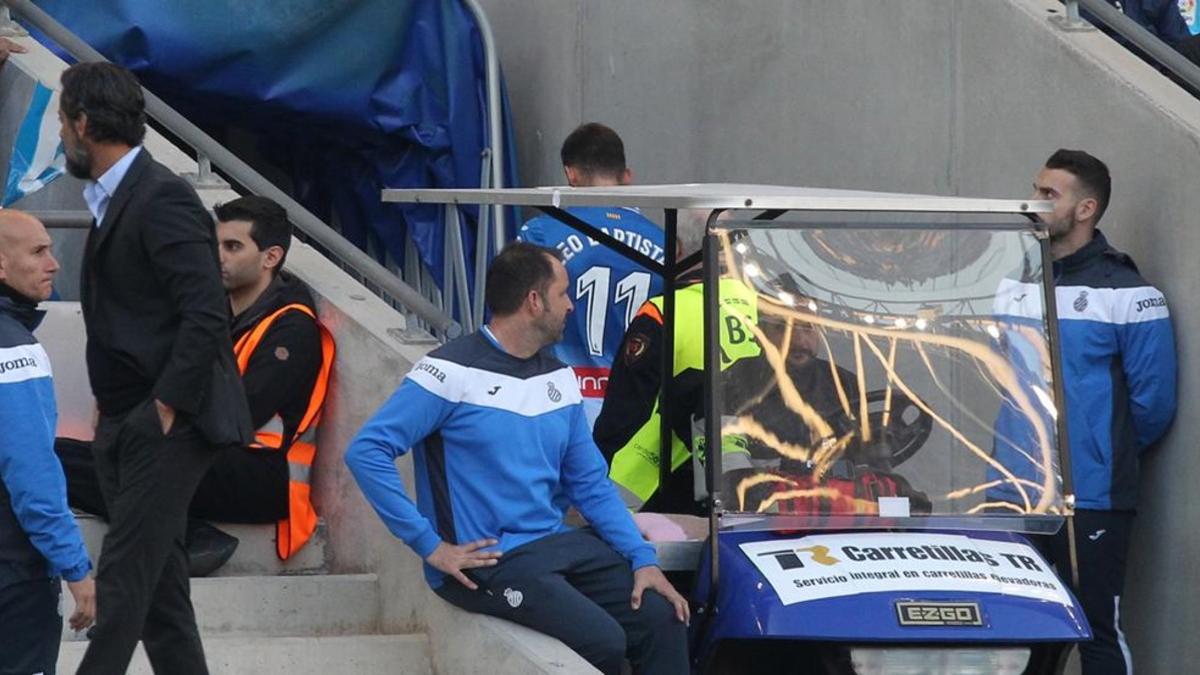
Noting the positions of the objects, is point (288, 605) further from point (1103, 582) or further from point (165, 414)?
point (1103, 582)

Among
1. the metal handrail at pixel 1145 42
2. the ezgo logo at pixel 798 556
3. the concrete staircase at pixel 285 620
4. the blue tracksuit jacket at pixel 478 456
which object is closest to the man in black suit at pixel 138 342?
the blue tracksuit jacket at pixel 478 456

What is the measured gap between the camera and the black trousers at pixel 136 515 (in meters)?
5.58

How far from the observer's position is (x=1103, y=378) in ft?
24.5

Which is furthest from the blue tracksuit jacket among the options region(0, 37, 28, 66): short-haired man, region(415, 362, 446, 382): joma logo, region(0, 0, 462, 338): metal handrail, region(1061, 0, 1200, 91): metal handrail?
region(0, 37, 28, 66): short-haired man

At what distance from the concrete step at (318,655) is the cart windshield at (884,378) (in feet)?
4.02

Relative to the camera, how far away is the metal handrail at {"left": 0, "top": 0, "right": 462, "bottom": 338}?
7.63 m

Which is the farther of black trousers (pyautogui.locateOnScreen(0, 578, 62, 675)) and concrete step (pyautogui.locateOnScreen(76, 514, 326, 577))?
concrete step (pyautogui.locateOnScreen(76, 514, 326, 577))

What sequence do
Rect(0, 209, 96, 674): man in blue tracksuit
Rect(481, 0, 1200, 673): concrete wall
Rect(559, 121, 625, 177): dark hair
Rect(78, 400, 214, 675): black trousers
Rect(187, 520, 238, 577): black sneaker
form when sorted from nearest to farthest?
Rect(0, 209, 96, 674): man in blue tracksuit < Rect(78, 400, 214, 675): black trousers < Rect(187, 520, 238, 577): black sneaker < Rect(481, 0, 1200, 673): concrete wall < Rect(559, 121, 625, 177): dark hair

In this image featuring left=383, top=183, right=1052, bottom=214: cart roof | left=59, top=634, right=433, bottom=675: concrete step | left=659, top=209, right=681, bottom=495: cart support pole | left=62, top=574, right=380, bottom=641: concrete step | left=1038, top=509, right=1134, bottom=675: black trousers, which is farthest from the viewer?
left=1038, top=509, right=1134, bottom=675: black trousers

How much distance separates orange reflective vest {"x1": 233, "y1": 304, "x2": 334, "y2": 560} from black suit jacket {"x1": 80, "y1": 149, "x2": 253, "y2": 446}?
161 cm

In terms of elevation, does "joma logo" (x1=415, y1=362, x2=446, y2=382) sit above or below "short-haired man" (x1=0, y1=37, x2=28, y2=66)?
below

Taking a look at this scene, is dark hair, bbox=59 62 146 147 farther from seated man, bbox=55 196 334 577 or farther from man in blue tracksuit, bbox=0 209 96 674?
seated man, bbox=55 196 334 577

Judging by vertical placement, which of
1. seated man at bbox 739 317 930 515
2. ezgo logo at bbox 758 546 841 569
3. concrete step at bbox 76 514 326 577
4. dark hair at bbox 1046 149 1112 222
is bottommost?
concrete step at bbox 76 514 326 577

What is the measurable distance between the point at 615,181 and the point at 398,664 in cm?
235
